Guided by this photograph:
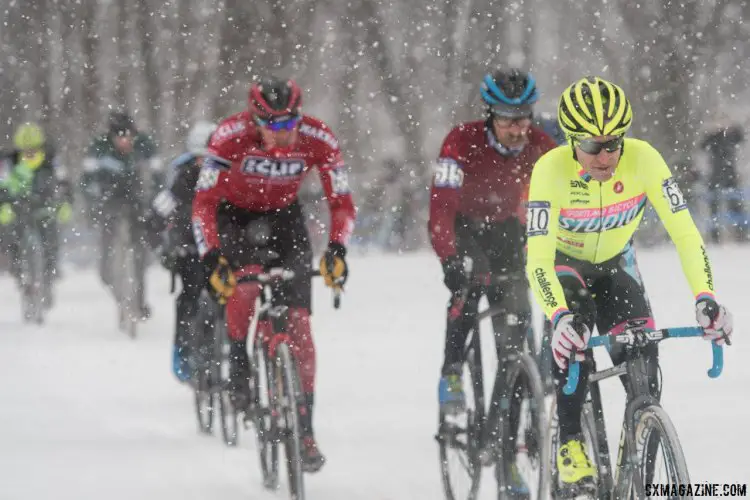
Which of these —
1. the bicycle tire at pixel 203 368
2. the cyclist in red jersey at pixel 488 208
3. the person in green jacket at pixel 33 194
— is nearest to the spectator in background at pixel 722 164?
the person in green jacket at pixel 33 194

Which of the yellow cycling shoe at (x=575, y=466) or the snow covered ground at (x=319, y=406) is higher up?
the yellow cycling shoe at (x=575, y=466)

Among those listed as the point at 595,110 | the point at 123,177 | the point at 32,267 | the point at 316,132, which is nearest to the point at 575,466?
the point at 595,110

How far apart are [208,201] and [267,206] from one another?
34cm

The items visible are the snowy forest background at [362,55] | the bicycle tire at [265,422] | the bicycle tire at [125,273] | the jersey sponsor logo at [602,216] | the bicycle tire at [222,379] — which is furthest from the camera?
the snowy forest background at [362,55]

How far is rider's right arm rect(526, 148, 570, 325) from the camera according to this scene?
521cm

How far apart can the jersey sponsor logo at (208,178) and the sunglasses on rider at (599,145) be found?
2.63 m

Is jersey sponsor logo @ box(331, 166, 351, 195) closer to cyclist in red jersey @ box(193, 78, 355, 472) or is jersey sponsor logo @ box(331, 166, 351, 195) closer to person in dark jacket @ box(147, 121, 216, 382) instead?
cyclist in red jersey @ box(193, 78, 355, 472)

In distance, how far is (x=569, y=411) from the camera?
5.42m

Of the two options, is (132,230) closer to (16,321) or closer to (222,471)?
(16,321)

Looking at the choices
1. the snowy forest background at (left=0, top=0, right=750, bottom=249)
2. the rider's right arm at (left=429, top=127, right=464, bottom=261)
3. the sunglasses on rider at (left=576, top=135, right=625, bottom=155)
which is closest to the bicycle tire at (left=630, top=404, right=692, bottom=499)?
the sunglasses on rider at (left=576, top=135, right=625, bottom=155)

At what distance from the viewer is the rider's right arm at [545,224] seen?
5.21 m

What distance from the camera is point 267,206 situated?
24.9 ft

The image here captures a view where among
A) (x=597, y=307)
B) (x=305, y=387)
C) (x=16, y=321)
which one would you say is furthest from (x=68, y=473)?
(x=16, y=321)

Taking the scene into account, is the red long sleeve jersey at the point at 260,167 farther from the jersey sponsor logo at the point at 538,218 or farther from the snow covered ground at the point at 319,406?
the jersey sponsor logo at the point at 538,218
